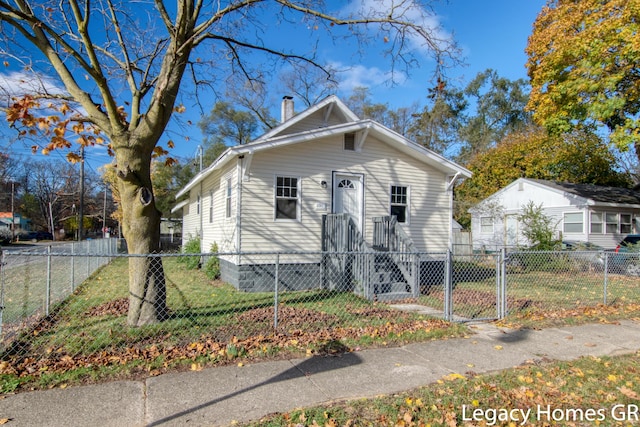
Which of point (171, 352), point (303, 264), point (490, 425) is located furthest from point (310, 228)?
point (490, 425)

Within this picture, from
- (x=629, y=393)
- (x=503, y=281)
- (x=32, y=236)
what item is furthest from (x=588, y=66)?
(x=32, y=236)

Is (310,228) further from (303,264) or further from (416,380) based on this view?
(416,380)

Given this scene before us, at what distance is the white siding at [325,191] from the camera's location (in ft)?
32.4

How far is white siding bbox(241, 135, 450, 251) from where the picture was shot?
32.4ft

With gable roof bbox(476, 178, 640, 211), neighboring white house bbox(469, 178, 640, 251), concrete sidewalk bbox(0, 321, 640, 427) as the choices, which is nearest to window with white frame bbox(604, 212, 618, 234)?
neighboring white house bbox(469, 178, 640, 251)

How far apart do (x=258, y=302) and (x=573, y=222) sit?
17.8 m

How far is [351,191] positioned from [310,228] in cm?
171

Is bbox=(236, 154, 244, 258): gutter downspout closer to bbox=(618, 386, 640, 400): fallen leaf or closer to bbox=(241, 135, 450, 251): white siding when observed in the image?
bbox=(241, 135, 450, 251): white siding

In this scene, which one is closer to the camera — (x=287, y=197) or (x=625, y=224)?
(x=287, y=197)

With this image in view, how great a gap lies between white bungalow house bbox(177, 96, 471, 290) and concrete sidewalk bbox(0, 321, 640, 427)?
14.2 feet

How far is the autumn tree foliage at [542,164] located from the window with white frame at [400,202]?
52.1ft

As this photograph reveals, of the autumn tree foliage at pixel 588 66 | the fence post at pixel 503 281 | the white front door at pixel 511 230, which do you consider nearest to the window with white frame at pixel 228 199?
the fence post at pixel 503 281

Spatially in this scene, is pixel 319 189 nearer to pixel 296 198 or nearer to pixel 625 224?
pixel 296 198

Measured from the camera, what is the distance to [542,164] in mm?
25953
